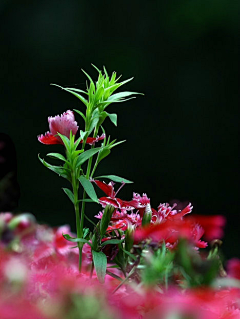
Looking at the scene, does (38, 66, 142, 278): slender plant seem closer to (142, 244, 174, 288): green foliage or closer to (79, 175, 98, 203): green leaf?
(79, 175, 98, 203): green leaf

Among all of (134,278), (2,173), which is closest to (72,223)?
(2,173)

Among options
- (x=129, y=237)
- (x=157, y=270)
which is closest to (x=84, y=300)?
(x=157, y=270)

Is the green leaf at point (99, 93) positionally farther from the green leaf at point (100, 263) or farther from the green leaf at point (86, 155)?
the green leaf at point (100, 263)

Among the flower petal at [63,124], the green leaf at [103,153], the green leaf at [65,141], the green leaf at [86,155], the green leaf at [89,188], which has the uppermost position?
the flower petal at [63,124]

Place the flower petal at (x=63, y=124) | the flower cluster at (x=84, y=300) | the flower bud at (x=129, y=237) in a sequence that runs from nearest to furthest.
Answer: the flower cluster at (x=84, y=300) < the flower bud at (x=129, y=237) < the flower petal at (x=63, y=124)

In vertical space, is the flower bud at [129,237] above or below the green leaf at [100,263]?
above

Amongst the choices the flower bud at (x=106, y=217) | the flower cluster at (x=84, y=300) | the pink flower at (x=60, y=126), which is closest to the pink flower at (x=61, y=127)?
the pink flower at (x=60, y=126)

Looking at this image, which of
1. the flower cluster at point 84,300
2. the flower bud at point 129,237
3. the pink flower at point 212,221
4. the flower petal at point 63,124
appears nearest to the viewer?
the flower cluster at point 84,300
